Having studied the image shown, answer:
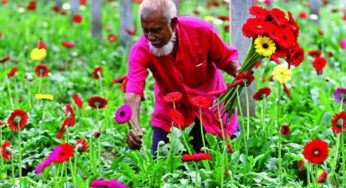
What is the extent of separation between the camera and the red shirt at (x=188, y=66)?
3316 mm

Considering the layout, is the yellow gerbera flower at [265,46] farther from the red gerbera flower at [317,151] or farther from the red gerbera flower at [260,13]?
the red gerbera flower at [317,151]

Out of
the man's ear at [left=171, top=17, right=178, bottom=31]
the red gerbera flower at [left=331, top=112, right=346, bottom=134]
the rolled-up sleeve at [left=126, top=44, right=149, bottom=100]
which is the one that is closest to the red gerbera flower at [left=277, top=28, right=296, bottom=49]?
the red gerbera flower at [left=331, top=112, right=346, bottom=134]

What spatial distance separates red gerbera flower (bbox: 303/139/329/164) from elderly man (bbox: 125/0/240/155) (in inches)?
42.9

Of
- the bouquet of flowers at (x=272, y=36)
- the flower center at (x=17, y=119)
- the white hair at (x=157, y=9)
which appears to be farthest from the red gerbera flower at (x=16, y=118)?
the bouquet of flowers at (x=272, y=36)

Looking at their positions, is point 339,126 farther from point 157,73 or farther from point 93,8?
point 93,8

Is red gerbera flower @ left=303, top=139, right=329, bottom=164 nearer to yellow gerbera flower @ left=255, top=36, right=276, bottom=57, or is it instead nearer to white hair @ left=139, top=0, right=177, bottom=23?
yellow gerbera flower @ left=255, top=36, right=276, bottom=57

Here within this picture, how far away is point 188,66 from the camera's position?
11.2ft

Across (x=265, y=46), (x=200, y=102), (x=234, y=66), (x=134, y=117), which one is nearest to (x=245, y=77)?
(x=265, y=46)

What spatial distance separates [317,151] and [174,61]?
4.55ft

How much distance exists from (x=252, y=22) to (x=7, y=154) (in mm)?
1680

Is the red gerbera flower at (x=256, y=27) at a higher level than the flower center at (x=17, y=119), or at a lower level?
higher

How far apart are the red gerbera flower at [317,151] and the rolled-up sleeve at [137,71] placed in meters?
1.34

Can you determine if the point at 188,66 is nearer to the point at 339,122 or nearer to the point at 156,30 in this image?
the point at 156,30

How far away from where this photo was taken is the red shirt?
3.32m
